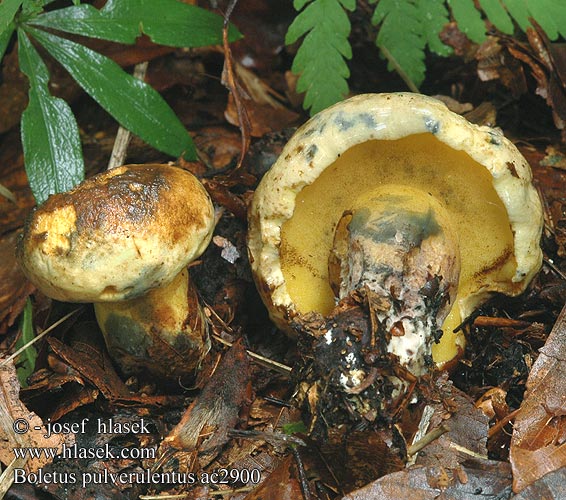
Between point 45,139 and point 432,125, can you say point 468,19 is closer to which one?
point 432,125

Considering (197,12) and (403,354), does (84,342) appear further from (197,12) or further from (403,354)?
(197,12)

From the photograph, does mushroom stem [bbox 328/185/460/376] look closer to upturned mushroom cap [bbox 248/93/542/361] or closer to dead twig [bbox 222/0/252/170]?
upturned mushroom cap [bbox 248/93/542/361]

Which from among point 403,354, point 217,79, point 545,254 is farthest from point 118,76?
point 545,254

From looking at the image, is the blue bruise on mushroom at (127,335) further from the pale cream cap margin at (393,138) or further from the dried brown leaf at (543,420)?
the dried brown leaf at (543,420)

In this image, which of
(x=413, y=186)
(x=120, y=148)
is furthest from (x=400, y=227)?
(x=120, y=148)

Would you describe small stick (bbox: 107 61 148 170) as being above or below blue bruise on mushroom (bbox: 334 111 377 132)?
below

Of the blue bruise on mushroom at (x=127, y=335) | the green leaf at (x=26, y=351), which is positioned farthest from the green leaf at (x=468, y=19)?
the green leaf at (x=26, y=351)

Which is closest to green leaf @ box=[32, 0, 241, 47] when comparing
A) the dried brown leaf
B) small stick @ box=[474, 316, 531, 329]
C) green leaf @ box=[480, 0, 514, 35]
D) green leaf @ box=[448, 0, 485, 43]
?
green leaf @ box=[448, 0, 485, 43]
